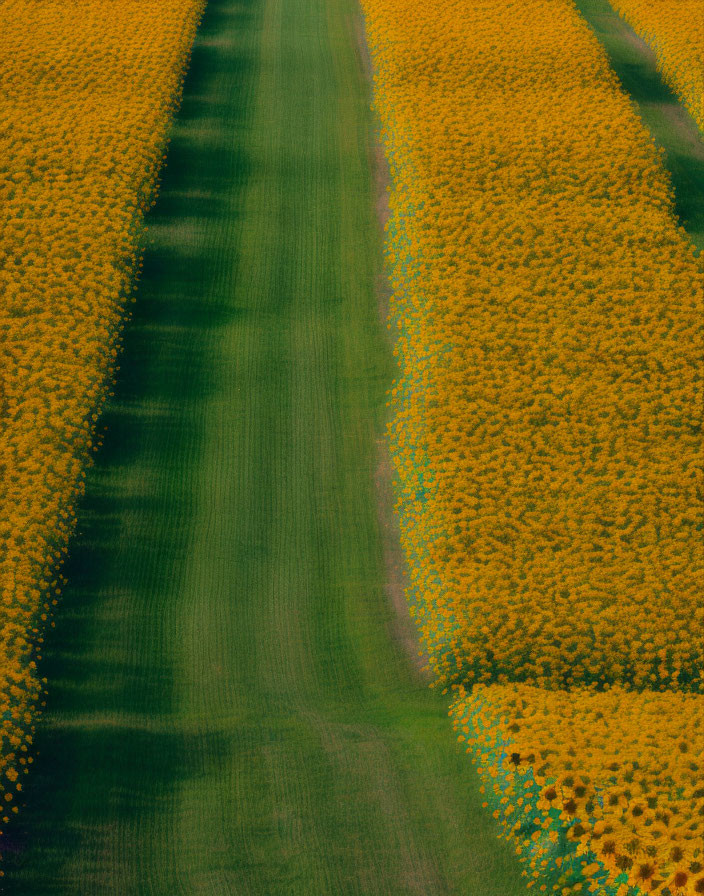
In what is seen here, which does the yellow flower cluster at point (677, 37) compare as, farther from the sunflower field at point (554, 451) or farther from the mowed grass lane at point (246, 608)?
the mowed grass lane at point (246, 608)

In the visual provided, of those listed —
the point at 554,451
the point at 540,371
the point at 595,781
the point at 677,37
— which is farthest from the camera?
the point at 677,37

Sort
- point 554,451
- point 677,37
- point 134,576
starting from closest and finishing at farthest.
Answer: point 134,576 < point 554,451 < point 677,37

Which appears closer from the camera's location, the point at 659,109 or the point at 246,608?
the point at 246,608

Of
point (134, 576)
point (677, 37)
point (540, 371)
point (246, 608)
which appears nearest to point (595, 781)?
point (246, 608)

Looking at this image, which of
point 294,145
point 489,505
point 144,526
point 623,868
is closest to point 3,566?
point 144,526

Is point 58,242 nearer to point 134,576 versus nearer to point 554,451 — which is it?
point 134,576

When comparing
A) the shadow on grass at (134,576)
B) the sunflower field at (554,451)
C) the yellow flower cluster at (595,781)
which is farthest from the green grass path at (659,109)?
the yellow flower cluster at (595,781)

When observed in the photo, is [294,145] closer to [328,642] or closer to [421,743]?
[328,642]
